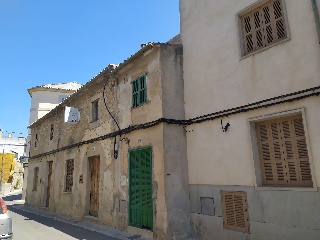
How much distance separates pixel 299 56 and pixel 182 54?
3.98m

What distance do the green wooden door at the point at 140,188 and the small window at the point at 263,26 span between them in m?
4.39

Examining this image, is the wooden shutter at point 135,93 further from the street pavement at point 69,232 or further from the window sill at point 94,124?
the street pavement at point 69,232

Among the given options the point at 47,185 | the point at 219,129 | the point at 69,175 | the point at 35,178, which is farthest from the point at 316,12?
the point at 35,178

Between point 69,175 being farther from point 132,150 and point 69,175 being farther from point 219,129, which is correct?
point 219,129

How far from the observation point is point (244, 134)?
6.43 metres

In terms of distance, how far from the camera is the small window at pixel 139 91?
9.02 metres

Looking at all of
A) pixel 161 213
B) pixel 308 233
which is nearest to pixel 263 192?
pixel 308 233

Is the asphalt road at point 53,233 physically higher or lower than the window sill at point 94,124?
lower

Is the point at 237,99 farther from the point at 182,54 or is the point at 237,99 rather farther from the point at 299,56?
the point at 182,54

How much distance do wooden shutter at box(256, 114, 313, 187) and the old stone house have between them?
2.55m

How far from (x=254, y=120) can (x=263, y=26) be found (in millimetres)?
2462

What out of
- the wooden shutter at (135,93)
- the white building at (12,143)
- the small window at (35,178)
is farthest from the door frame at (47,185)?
the white building at (12,143)

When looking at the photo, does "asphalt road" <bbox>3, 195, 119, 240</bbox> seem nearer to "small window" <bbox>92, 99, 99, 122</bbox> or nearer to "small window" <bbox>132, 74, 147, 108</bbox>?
"small window" <bbox>132, 74, 147, 108</bbox>

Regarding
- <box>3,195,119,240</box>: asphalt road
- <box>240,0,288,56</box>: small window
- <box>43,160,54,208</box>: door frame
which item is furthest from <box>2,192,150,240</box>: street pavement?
<box>240,0,288,56</box>: small window
